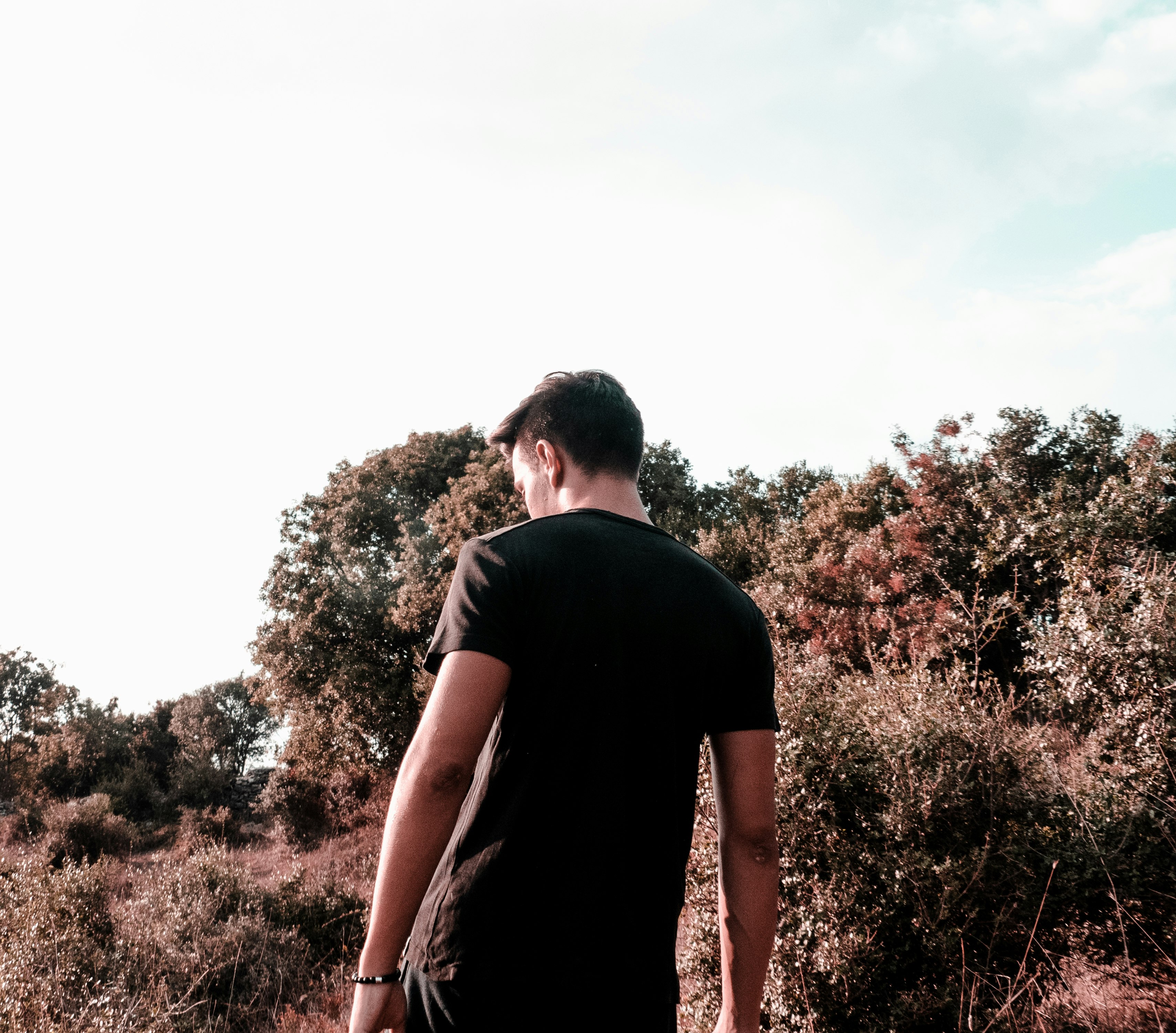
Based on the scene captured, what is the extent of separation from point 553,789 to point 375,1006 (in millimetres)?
514

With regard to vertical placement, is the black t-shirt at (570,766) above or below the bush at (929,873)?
Answer: above

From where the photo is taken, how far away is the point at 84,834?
1639cm

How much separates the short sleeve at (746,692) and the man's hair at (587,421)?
1.65 ft

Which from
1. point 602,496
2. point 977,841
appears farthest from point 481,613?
point 977,841

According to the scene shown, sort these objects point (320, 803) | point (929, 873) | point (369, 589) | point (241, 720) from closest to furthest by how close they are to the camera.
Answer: point (929, 873) < point (320, 803) < point (369, 589) < point (241, 720)

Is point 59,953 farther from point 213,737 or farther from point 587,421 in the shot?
point 213,737

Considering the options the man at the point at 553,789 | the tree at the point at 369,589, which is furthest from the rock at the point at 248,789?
the man at the point at 553,789

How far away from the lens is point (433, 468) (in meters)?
22.7

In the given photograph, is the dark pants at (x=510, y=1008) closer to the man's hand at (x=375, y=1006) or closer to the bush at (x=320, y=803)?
the man's hand at (x=375, y=1006)

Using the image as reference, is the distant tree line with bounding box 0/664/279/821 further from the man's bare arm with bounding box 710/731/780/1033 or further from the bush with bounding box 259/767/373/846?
the man's bare arm with bounding box 710/731/780/1033

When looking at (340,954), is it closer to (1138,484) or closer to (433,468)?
(1138,484)

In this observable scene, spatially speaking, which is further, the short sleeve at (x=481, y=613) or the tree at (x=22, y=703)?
the tree at (x=22, y=703)

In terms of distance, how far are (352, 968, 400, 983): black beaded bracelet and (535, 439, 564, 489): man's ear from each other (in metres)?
1.09

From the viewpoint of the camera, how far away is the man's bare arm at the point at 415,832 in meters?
1.26
